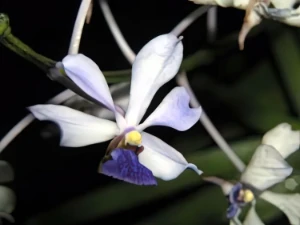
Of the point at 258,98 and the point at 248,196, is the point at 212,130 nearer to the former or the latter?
the point at 248,196

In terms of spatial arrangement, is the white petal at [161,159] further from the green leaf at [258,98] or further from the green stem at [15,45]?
the green leaf at [258,98]

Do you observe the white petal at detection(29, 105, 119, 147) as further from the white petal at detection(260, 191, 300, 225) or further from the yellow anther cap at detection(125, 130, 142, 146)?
the white petal at detection(260, 191, 300, 225)

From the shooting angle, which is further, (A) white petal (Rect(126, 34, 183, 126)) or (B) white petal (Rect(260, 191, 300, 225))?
(B) white petal (Rect(260, 191, 300, 225))

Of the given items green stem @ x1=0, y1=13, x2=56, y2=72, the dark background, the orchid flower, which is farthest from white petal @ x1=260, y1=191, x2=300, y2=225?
green stem @ x1=0, y1=13, x2=56, y2=72

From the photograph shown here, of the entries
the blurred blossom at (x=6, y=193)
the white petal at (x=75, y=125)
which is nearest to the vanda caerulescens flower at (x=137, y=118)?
the white petal at (x=75, y=125)

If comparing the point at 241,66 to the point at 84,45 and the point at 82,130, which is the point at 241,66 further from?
the point at 82,130

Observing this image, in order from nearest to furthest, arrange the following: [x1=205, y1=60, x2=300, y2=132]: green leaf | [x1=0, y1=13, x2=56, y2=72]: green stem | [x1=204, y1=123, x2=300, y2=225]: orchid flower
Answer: [x1=0, y1=13, x2=56, y2=72]: green stem < [x1=204, y1=123, x2=300, y2=225]: orchid flower < [x1=205, y1=60, x2=300, y2=132]: green leaf

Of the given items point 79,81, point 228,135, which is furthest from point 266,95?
point 79,81
